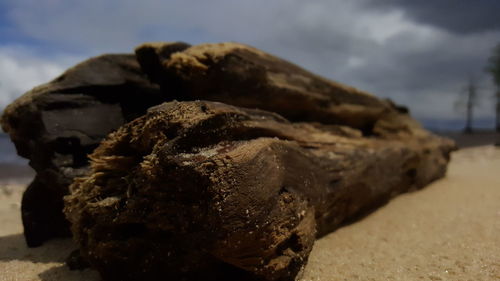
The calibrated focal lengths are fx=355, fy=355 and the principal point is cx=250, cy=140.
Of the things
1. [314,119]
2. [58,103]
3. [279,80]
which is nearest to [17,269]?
[58,103]

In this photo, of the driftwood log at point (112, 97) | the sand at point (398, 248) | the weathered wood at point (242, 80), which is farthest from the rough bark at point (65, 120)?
the sand at point (398, 248)

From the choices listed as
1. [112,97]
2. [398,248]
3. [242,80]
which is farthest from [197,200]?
[112,97]

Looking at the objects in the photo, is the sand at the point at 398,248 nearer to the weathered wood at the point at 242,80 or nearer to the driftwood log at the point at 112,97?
the driftwood log at the point at 112,97

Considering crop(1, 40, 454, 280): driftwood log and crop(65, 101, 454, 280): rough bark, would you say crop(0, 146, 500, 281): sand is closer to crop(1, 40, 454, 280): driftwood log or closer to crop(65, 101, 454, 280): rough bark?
crop(1, 40, 454, 280): driftwood log

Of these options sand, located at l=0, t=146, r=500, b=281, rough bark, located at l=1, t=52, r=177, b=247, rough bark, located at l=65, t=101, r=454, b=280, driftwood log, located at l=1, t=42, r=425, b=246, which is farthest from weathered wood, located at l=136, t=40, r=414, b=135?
sand, located at l=0, t=146, r=500, b=281

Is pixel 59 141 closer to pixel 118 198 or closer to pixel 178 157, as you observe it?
pixel 118 198

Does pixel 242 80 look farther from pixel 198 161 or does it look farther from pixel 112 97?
pixel 198 161
